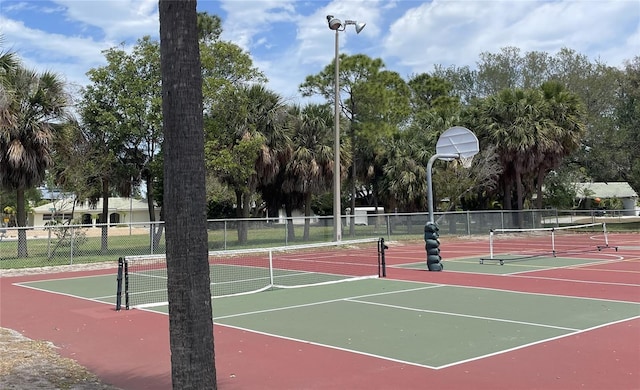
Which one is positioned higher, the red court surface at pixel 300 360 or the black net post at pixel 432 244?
the black net post at pixel 432 244

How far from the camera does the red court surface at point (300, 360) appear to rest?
6.61 metres

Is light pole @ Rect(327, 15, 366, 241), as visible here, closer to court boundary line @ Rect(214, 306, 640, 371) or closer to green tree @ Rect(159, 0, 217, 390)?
court boundary line @ Rect(214, 306, 640, 371)

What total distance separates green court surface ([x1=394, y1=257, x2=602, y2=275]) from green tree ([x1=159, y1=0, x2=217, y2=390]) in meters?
14.9

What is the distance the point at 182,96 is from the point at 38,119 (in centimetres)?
2263

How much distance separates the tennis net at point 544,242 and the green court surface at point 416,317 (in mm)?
7711

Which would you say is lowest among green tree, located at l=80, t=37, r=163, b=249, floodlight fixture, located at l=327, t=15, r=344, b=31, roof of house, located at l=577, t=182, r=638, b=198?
roof of house, located at l=577, t=182, r=638, b=198

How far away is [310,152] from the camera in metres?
34.6

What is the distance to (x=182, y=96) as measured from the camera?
4.36 meters

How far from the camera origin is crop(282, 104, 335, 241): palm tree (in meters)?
34.3

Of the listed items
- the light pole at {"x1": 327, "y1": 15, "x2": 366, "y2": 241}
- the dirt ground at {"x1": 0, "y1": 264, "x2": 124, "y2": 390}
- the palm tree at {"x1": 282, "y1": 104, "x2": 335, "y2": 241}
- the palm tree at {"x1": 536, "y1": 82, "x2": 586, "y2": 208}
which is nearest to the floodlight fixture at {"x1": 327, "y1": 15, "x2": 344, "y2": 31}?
the light pole at {"x1": 327, "y1": 15, "x2": 366, "y2": 241}

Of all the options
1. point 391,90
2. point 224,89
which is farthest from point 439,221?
point 224,89

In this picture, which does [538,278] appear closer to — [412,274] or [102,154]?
[412,274]

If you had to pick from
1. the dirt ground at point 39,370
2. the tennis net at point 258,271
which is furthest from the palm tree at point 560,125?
the dirt ground at point 39,370

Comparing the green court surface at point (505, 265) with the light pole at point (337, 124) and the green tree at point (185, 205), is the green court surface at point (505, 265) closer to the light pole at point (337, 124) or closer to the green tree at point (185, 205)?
the light pole at point (337, 124)
